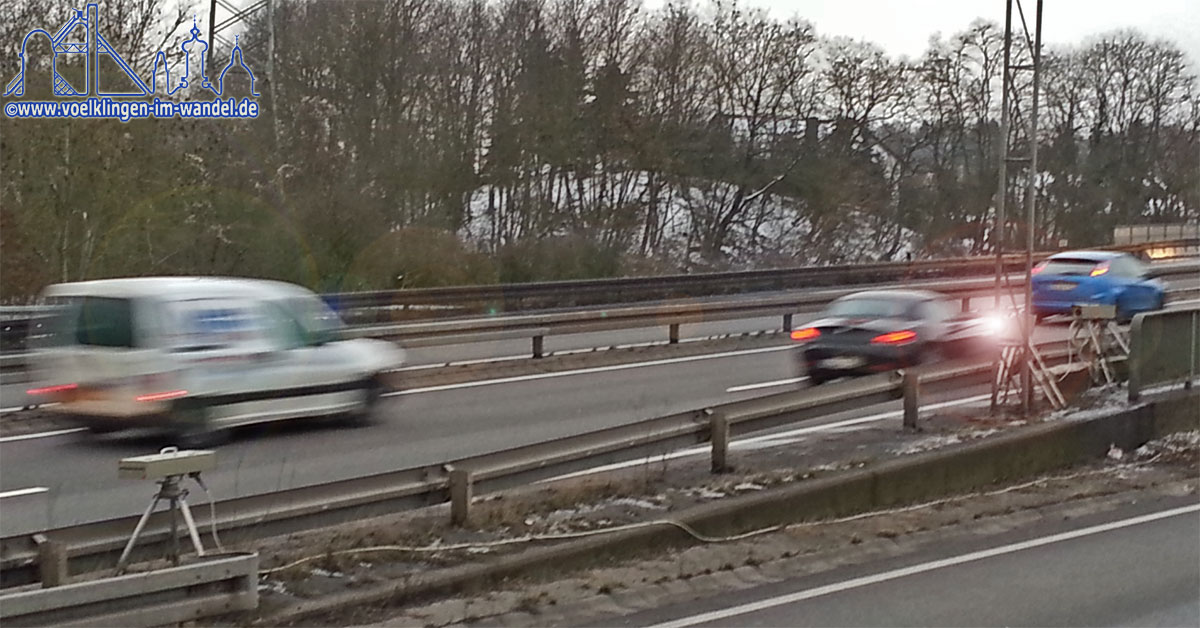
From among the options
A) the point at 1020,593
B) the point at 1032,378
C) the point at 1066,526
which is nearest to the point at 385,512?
the point at 1020,593

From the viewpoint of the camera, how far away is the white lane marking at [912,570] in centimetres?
805

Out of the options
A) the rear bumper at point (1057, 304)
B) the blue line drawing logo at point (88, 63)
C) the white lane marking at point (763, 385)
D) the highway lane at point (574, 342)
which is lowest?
the white lane marking at point (763, 385)

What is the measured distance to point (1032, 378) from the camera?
15.6 meters

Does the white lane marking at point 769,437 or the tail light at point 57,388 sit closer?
the white lane marking at point 769,437

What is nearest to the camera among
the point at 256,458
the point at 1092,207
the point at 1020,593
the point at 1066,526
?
the point at 1020,593

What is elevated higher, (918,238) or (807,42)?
(807,42)

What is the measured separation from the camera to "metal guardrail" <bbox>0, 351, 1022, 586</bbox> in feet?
24.8

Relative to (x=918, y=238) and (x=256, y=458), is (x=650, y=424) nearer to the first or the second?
(x=256, y=458)

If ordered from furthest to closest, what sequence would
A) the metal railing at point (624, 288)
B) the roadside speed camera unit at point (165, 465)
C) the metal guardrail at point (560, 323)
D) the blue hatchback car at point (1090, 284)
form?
the metal railing at point (624, 288) → the blue hatchback car at point (1090, 284) → the metal guardrail at point (560, 323) → the roadside speed camera unit at point (165, 465)

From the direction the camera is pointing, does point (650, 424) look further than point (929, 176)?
No

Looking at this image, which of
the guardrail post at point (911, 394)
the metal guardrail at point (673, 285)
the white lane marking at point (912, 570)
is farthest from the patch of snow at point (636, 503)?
the metal guardrail at point (673, 285)

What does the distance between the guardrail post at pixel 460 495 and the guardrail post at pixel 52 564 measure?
3033 millimetres

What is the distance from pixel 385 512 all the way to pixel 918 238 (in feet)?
133

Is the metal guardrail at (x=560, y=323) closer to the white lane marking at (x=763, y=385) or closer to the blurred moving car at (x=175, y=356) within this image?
the blurred moving car at (x=175, y=356)
